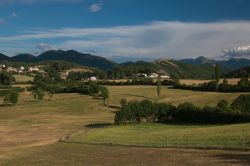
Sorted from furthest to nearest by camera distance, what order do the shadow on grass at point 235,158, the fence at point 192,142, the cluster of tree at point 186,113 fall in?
the cluster of tree at point 186,113, the fence at point 192,142, the shadow on grass at point 235,158

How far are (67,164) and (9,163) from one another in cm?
749

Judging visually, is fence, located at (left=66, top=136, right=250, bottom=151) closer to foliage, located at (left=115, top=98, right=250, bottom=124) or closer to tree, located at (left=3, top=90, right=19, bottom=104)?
foliage, located at (left=115, top=98, right=250, bottom=124)

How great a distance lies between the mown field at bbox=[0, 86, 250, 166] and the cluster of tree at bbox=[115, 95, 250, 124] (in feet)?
30.9

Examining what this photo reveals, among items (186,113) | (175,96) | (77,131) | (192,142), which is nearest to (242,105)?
(186,113)

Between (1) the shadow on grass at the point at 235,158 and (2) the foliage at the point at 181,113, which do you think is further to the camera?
(2) the foliage at the point at 181,113

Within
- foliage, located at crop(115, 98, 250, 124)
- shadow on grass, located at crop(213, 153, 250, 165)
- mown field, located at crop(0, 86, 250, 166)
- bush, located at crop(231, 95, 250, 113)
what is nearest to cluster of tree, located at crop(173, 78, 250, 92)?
mown field, located at crop(0, 86, 250, 166)

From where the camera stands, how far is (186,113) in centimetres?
11569

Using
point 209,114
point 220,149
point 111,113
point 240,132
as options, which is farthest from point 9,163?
point 111,113

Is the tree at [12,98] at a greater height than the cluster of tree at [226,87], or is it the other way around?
the cluster of tree at [226,87]

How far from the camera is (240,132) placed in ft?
226

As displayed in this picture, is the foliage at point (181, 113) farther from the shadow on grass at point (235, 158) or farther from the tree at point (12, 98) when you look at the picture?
the tree at point (12, 98)

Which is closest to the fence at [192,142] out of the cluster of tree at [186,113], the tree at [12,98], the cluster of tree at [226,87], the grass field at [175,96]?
the cluster of tree at [186,113]

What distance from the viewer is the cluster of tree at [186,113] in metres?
107

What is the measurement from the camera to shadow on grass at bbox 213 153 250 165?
44219 mm
